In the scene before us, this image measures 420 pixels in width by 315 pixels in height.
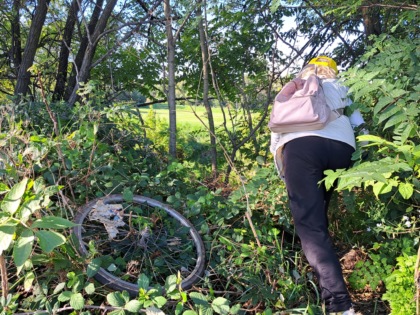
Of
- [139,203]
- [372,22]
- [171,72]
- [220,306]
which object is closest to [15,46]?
[171,72]

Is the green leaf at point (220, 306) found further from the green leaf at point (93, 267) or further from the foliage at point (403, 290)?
the foliage at point (403, 290)

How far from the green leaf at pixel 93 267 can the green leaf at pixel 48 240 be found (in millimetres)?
733

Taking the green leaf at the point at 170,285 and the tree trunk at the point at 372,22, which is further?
the tree trunk at the point at 372,22

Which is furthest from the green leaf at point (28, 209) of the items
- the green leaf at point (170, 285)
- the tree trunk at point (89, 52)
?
the tree trunk at point (89, 52)

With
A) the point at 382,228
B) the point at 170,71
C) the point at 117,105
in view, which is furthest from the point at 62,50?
the point at 382,228

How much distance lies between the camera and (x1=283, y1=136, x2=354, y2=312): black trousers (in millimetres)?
2561

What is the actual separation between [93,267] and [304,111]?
1.63 m

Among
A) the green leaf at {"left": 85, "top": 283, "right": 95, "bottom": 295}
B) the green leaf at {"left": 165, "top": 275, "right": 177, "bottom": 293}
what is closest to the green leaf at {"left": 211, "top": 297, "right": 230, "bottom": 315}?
the green leaf at {"left": 165, "top": 275, "right": 177, "bottom": 293}

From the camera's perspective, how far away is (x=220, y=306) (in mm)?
2070

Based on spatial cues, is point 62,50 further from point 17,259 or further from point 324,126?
point 17,259

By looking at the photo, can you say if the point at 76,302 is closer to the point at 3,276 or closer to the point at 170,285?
the point at 3,276

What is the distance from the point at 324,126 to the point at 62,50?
5.98 m

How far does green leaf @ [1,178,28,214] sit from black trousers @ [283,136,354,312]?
169 cm

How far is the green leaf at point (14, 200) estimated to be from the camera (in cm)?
160
